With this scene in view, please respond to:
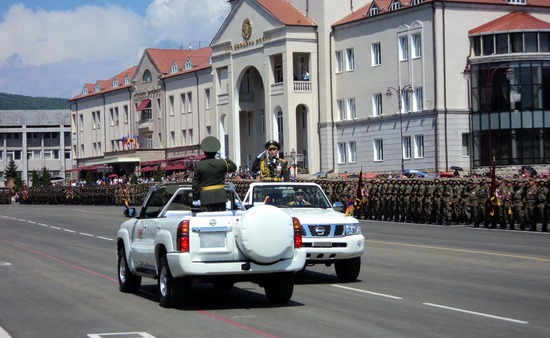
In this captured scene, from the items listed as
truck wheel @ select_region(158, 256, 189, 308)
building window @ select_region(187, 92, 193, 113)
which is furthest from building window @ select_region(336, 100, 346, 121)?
truck wheel @ select_region(158, 256, 189, 308)

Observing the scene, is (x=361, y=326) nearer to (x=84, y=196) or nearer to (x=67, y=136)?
(x=84, y=196)

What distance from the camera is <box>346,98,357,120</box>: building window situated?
240 ft

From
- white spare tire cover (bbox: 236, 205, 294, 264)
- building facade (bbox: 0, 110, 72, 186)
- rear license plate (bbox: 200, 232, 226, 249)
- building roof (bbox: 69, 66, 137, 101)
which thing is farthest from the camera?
building facade (bbox: 0, 110, 72, 186)

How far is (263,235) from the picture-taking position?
13.0 m

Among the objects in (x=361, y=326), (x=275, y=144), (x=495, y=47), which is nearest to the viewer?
(x=361, y=326)

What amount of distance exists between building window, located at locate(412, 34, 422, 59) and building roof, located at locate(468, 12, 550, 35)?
124 inches

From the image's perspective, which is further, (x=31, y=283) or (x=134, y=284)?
(x=31, y=283)

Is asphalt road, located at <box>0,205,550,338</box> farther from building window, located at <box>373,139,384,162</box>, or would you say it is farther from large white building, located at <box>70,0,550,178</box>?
building window, located at <box>373,139,384,162</box>

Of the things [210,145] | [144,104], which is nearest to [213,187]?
[210,145]

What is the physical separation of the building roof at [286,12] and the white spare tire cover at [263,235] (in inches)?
2445

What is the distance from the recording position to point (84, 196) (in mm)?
81125

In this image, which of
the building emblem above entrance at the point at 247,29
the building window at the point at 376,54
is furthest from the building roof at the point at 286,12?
the building window at the point at 376,54

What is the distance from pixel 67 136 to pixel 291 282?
5831 inches

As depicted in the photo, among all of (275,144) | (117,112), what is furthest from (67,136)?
(275,144)
